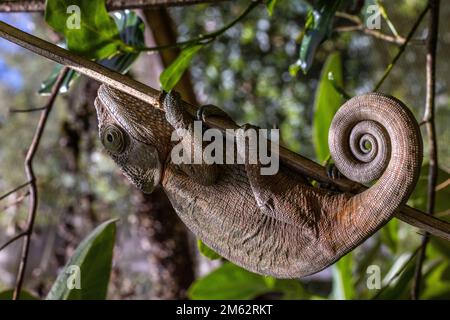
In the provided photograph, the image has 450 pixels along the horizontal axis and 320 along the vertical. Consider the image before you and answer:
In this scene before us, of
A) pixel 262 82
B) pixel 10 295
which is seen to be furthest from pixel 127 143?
pixel 262 82

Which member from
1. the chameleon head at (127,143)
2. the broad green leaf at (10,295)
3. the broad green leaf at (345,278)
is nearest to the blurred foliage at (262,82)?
the broad green leaf at (345,278)

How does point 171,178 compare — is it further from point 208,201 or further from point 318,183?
point 318,183

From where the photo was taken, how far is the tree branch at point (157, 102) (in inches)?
20.0

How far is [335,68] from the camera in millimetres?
1165

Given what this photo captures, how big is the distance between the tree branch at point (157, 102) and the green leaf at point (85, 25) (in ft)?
0.37

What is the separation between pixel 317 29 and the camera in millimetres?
805

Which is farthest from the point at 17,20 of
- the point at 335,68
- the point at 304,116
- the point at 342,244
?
the point at 342,244

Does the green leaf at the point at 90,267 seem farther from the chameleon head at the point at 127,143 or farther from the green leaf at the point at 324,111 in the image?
the green leaf at the point at 324,111

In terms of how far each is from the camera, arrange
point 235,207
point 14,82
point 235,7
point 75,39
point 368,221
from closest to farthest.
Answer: point 368,221, point 235,207, point 75,39, point 235,7, point 14,82

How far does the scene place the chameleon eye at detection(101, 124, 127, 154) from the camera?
654 mm

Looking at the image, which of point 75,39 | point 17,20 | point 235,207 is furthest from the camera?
point 17,20

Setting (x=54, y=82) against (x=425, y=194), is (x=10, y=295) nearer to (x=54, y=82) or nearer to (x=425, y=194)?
(x=54, y=82)
